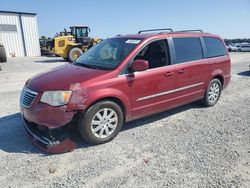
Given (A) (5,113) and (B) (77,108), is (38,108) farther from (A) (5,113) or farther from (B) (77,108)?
(A) (5,113)

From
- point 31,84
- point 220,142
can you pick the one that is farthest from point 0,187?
point 220,142

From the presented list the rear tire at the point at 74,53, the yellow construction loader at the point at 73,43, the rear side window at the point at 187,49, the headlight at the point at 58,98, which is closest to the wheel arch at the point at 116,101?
the headlight at the point at 58,98

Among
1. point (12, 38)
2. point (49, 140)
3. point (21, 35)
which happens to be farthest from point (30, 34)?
point (49, 140)

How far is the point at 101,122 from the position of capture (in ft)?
12.8

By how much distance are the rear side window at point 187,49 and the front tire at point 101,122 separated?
1730mm

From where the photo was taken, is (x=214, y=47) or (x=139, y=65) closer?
(x=139, y=65)

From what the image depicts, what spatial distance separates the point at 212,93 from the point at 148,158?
3.08 meters

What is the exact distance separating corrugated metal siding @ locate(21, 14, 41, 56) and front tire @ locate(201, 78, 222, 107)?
80.8ft

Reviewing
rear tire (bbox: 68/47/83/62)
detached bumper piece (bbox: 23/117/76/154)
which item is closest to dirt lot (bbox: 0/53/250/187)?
detached bumper piece (bbox: 23/117/76/154)

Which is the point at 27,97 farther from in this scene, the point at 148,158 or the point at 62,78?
the point at 148,158

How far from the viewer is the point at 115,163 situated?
134 inches

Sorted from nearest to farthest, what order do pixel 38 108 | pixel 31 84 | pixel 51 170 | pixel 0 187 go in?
pixel 0 187 → pixel 51 170 → pixel 38 108 → pixel 31 84

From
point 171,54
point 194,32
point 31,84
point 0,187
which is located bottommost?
point 0,187

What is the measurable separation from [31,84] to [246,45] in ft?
123
